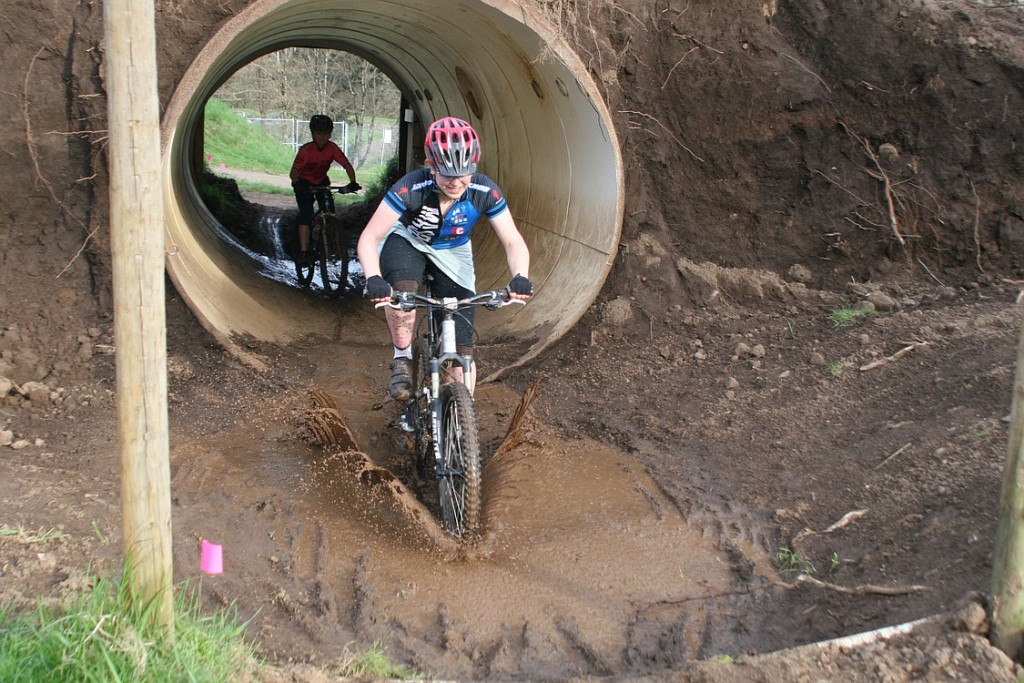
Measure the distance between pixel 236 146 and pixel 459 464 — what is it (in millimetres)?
Answer: 26152

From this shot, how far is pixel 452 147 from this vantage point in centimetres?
472

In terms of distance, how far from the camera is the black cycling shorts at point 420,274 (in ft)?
16.9

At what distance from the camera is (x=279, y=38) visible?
10.5 m

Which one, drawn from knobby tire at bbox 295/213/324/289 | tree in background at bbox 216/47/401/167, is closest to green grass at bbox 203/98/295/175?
tree in background at bbox 216/47/401/167

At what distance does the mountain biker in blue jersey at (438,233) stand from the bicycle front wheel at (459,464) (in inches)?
13.8

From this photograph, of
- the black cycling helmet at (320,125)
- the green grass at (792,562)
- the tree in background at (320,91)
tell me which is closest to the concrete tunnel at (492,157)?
the black cycling helmet at (320,125)

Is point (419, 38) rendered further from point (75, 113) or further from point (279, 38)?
point (75, 113)

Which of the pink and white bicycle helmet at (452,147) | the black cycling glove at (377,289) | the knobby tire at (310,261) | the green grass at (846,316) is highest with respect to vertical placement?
the pink and white bicycle helmet at (452,147)

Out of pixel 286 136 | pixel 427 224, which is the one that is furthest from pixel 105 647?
pixel 286 136

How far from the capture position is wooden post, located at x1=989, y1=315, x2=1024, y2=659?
10.3 ft

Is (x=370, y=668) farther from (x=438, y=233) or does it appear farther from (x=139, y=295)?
(x=438, y=233)

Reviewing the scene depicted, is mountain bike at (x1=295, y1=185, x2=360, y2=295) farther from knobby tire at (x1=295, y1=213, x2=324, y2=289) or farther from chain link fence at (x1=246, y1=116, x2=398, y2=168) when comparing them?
chain link fence at (x1=246, y1=116, x2=398, y2=168)

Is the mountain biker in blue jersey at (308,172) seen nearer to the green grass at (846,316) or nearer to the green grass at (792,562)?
the green grass at (846,316)

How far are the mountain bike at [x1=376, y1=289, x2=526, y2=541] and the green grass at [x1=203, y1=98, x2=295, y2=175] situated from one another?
21.8 meters
